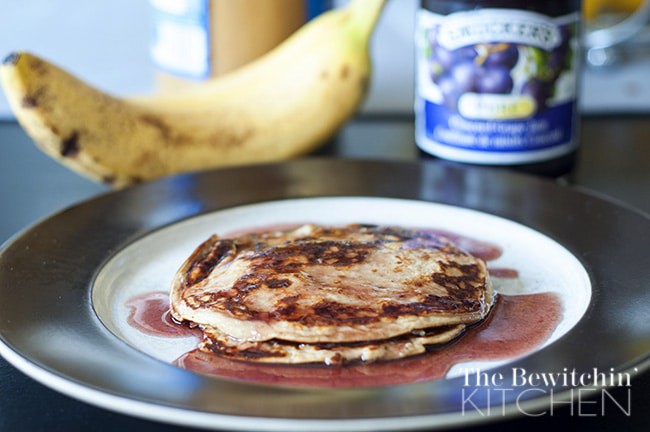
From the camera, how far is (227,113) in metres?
1.46

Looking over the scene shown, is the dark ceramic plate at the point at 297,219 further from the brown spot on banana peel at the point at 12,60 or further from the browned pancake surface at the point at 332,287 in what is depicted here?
the brown spot on banana peel at the point at 12,60

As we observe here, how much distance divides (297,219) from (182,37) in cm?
52

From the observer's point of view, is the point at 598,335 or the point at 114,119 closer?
the point at 598,335

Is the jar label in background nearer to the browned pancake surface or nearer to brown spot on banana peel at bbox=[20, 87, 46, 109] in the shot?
brown spot on banana peel at bbox=[20, 87, 46, 109]

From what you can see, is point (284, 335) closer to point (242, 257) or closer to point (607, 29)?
point (242, 257)

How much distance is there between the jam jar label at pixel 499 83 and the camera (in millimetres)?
1306

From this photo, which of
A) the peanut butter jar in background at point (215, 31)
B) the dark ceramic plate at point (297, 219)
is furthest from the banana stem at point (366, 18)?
the dark ceramic plate at point (297, 219)

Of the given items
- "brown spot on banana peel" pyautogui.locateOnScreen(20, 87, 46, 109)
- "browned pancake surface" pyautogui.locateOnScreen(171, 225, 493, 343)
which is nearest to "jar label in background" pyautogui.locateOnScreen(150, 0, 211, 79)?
"brown spot on banana peel" pyautogui.locateOnScreen(20, 87, 46, 109)

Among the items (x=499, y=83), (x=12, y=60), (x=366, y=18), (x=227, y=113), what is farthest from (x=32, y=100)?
(x=499, y=83)

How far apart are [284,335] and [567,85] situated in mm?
739

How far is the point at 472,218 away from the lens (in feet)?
3.88

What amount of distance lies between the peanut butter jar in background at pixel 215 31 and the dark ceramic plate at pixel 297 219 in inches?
14.2

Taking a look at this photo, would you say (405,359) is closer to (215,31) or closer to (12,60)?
(12,60)

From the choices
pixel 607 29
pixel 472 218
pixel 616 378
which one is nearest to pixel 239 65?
pixel 472 218
